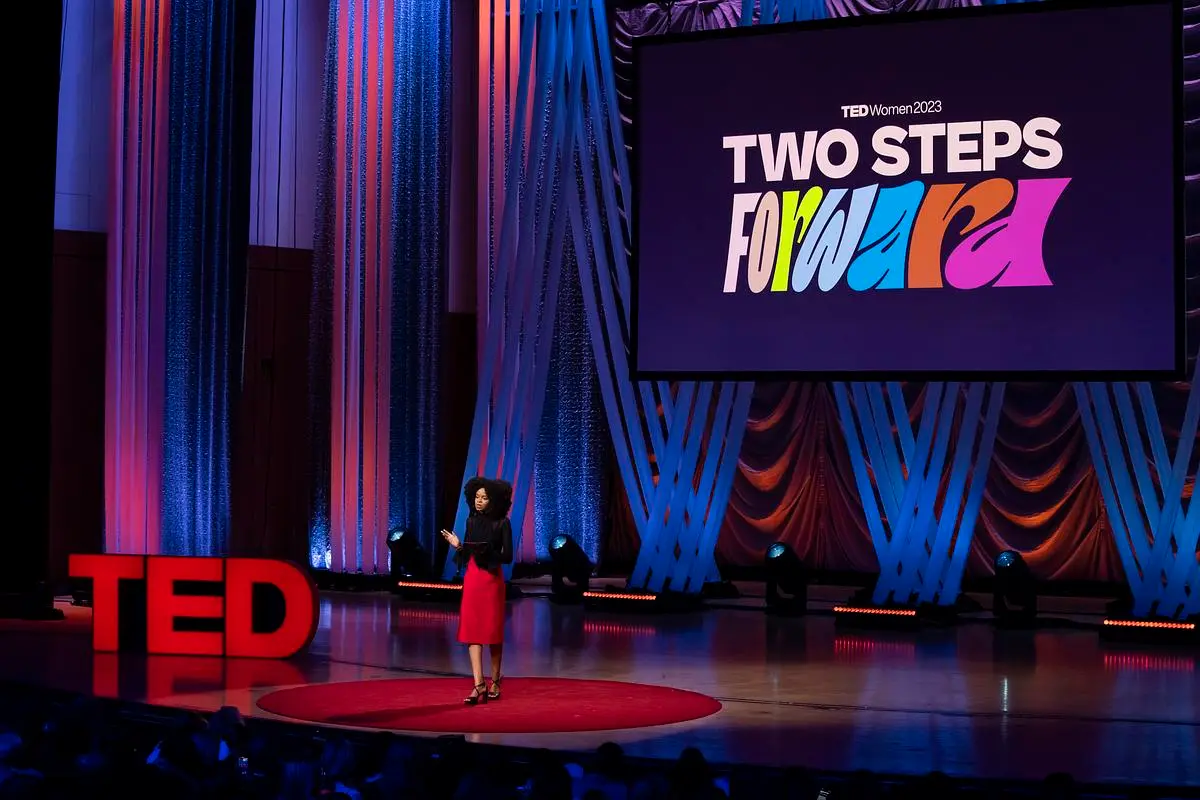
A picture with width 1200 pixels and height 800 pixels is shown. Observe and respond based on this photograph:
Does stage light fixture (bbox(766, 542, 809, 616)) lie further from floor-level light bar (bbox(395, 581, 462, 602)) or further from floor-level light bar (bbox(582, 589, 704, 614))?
floor-level light bar (bbox(395, 581, 462, 602))

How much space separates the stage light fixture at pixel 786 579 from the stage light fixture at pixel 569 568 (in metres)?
1.39

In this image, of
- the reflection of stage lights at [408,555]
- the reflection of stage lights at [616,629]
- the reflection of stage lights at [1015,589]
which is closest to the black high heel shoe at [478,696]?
the reflection of stage lights at [616,629]

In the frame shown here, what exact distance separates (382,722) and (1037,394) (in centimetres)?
647

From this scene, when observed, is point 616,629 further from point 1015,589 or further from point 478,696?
point 478,696

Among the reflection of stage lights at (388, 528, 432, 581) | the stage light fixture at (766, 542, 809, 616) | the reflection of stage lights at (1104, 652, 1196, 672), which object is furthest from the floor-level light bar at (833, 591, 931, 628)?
the reflection of stage lights at (388, 528, 432, 581)

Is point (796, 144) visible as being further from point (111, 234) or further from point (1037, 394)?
point (111, 234)

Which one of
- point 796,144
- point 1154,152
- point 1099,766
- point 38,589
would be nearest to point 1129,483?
point 1154,152

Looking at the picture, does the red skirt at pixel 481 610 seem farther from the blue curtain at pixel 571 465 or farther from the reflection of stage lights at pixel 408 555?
the blue curtain at pixel 571 465

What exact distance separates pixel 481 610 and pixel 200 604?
230cm

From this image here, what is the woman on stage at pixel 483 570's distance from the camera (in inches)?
293

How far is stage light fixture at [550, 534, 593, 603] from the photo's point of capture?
1211 cm

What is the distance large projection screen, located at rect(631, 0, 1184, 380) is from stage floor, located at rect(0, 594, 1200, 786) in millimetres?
1681

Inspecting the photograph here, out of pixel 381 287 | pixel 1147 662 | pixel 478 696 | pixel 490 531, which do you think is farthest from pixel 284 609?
pixel 1147 662

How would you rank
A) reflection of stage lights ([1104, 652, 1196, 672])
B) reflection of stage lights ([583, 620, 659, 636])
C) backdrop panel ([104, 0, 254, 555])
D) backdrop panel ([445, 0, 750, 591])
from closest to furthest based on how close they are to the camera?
reflection of stage lights ([1104, 652, 1196, 672]), reflection of stage lights ([583, 620, 659, 636]), backdrop panel ([445, 0, 750, 591]), backdrop panel ([104, 0, 254, 555])
